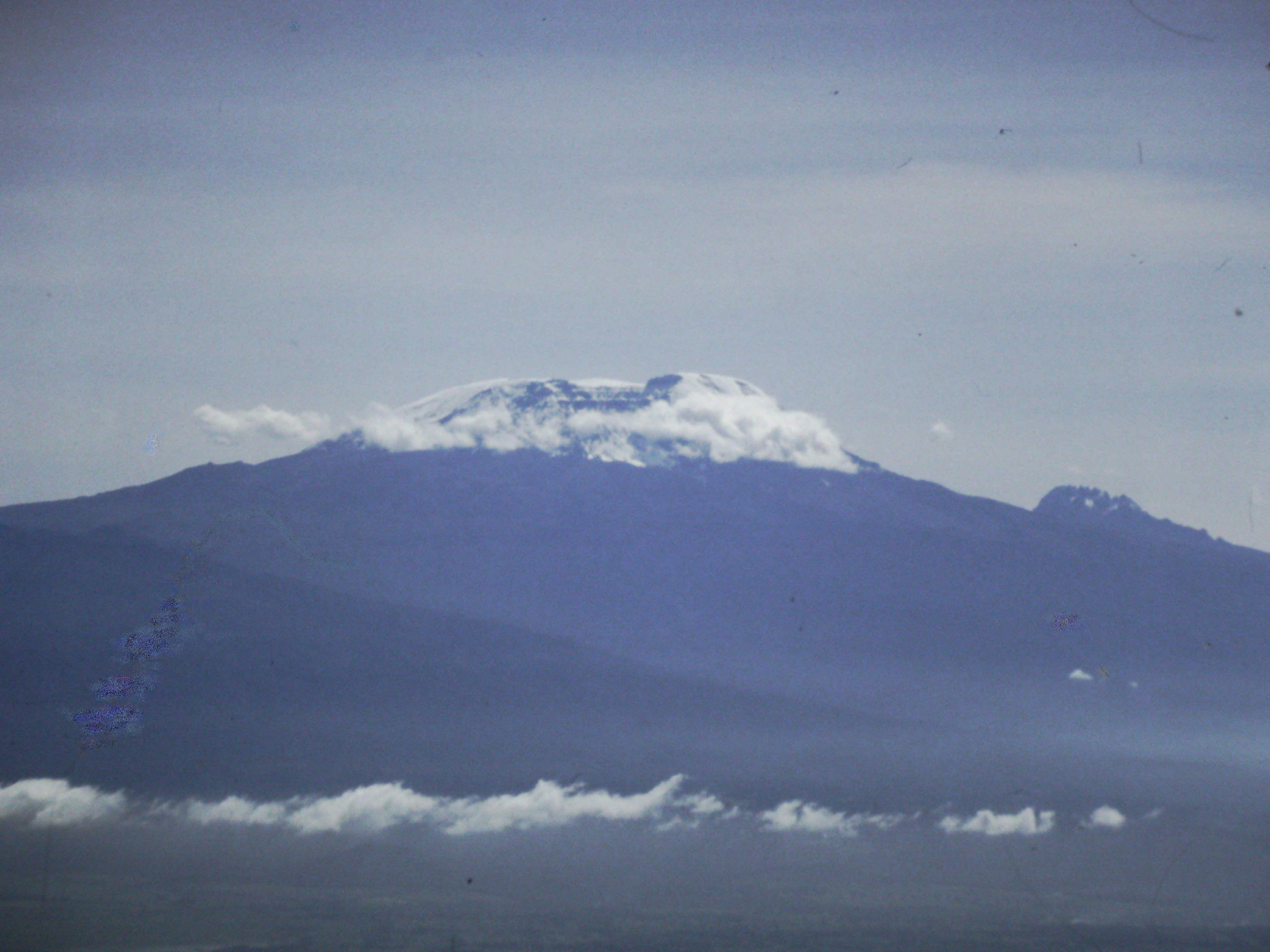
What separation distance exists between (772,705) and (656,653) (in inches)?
672

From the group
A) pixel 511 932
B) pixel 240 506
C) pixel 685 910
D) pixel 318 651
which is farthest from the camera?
pixel 685 910

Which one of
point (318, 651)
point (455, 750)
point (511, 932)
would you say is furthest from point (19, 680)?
point (511, 932)

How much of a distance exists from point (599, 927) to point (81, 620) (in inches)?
3068

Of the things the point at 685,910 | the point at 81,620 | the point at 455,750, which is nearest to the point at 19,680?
the point at 81,620

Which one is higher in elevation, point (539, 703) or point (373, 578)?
point (373, 578)

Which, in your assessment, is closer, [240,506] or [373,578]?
[240,506]

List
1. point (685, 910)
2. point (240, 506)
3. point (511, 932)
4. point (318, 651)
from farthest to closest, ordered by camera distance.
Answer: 1. point (685, 910)
2. point (511, 932)
3. point (318, 651)
4. point (240, 506)

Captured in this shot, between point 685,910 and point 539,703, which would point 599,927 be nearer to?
point 685,910

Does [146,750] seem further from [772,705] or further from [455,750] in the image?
[772,705]

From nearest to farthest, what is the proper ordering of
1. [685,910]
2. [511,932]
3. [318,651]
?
[318,651] < [511,932] < [685,910]

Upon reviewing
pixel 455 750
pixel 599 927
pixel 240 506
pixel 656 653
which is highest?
pixel 240 506

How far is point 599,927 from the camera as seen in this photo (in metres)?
185

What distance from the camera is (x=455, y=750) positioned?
178 meters

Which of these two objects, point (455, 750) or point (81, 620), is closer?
point (81, 620)
